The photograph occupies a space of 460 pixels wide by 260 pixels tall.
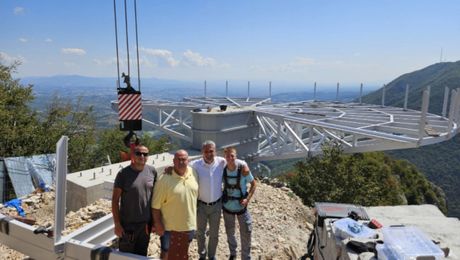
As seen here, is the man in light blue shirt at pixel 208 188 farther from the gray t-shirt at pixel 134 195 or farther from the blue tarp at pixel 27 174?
the blue tarp at pixel 27 174

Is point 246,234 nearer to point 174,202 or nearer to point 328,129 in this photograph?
point 174,202

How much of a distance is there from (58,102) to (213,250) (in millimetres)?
24628

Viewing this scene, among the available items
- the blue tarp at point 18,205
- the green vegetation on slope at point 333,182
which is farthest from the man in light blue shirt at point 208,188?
the green vegetation on slope at point 333,182

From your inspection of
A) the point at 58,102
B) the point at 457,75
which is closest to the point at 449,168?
the point at 58,102

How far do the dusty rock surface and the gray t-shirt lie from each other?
5.99 ft

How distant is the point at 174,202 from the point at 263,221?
4418 mm

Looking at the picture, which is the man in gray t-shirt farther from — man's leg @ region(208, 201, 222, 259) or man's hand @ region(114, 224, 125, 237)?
man's leg @ region(208, 201, 222, 259)

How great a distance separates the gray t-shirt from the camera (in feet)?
16.6

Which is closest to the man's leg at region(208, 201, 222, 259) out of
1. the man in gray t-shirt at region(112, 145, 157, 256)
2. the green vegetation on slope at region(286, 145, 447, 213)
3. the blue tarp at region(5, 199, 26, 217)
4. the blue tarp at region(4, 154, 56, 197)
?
the man in gray t-shirt at region(112, 145, 157, 256)

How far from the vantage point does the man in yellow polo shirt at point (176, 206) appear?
518 cm

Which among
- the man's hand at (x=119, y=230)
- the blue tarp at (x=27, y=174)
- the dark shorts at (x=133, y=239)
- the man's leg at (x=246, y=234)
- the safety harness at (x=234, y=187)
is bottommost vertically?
the blue tarp at (x=27, y=174)

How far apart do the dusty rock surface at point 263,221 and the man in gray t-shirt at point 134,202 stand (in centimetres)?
157

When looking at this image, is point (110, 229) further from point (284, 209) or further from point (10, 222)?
point (284, 209)

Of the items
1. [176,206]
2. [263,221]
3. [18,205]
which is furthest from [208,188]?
[18,205]
